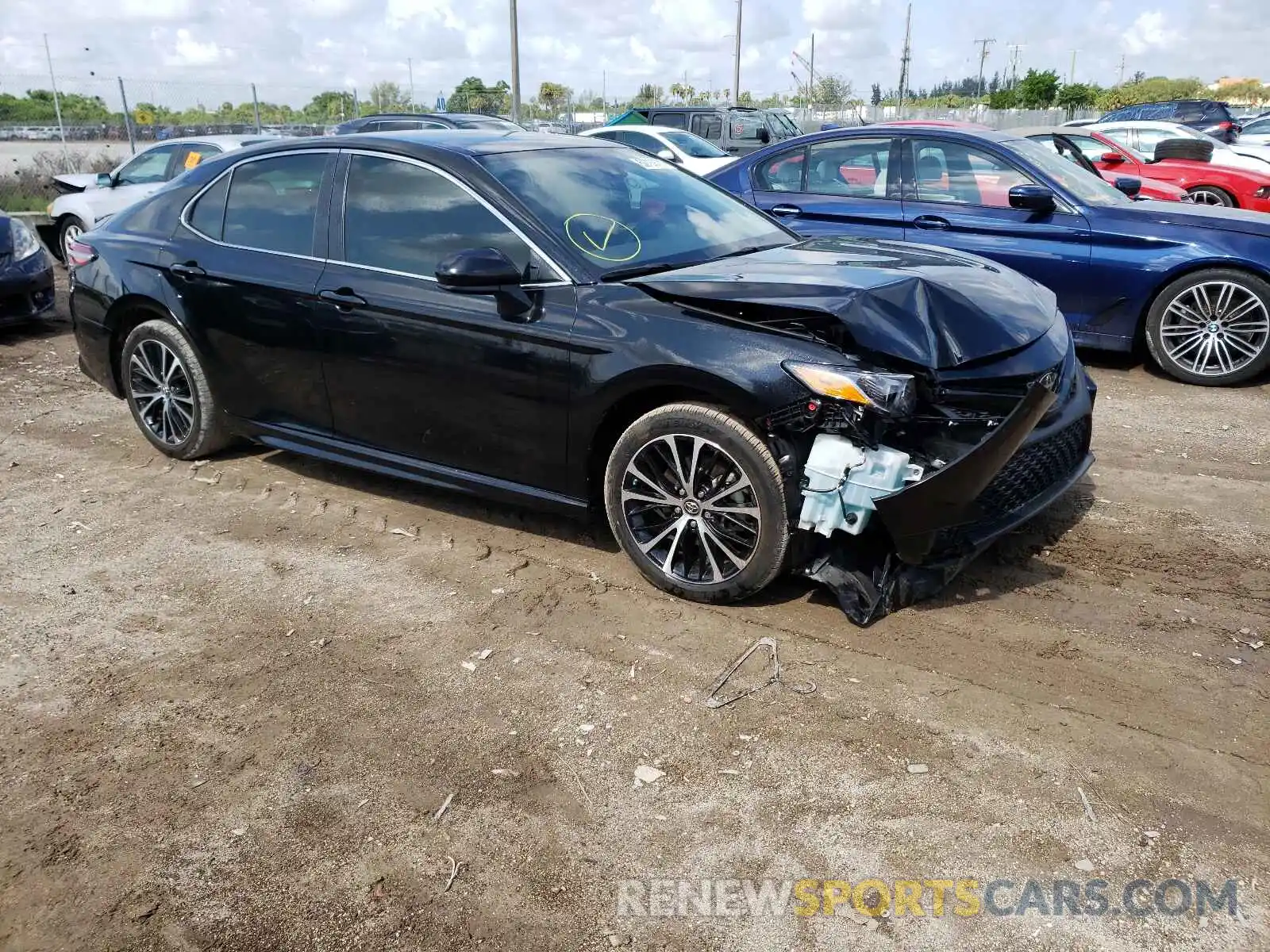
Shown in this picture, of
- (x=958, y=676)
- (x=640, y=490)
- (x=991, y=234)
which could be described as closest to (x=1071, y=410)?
(x=958, y=676)

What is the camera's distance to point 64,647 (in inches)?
156

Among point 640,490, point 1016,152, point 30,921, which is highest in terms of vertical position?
point 1016,152

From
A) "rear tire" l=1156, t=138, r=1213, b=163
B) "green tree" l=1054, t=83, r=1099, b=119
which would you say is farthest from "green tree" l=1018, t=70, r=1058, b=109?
"rear tire" l=1156, t=138, r=1213, b=163

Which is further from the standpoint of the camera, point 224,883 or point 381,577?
point 381,577

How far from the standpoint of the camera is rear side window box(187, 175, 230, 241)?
536cm

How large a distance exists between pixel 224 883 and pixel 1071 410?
3511mm

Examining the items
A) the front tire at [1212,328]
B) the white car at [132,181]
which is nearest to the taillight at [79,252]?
the white car at [132,181]

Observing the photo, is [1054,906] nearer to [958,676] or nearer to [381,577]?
[958,676]

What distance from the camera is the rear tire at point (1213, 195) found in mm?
12188

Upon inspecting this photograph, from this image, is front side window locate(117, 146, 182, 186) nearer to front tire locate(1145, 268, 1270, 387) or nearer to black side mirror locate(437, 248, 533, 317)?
black side mirror locate(437, 248, 533, 317)

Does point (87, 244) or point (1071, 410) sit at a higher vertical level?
point (87, 244)

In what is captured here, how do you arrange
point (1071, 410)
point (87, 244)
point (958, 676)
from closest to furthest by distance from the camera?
point (958, 676), point (1071, 410), point (87, 244)

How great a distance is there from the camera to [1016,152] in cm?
746

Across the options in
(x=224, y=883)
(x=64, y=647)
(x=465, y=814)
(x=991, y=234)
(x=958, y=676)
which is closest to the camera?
(x=224, y=883)
